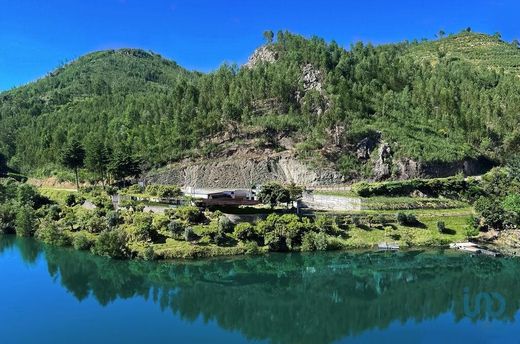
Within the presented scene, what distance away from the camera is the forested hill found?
243 feet

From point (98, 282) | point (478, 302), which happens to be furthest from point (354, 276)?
point (98, 282)

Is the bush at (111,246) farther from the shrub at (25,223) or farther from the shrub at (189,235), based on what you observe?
the shrub at (25,223)

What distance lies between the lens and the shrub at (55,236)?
5109 cm

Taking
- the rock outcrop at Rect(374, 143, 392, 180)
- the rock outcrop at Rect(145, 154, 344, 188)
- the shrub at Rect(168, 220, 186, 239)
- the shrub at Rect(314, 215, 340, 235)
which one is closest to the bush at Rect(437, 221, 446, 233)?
the shrub at Rect(314, 215, 340, 235)

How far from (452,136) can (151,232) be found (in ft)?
179

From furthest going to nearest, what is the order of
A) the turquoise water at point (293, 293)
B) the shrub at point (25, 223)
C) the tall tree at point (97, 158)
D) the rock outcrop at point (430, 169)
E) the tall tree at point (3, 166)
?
the tall tree at point (3, 166)
the tall tree at point (97, 158)
the rock outcrop at point (430, 169)
the shrub at point (25, 223)
the turquoise water at point (293, 293)

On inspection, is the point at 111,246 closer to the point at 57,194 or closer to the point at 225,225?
the point at 225,225

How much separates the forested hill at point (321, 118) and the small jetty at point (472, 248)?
2018cm

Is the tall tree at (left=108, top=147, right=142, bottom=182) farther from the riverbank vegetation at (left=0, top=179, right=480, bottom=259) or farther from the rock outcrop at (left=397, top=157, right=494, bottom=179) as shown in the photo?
the rock outcrop at (left=397, top=157, right=494, bottom=179)

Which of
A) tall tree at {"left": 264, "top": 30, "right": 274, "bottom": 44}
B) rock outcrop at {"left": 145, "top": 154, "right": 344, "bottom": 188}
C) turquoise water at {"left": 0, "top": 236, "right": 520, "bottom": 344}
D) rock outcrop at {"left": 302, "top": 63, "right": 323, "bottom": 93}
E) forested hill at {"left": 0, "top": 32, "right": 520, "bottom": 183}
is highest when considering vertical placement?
tall tree at {"left": 264, "top": 30, "right": 274, "bottom": 44}

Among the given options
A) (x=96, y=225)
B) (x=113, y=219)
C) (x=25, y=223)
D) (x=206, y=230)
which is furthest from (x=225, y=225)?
(x=25, y=223)

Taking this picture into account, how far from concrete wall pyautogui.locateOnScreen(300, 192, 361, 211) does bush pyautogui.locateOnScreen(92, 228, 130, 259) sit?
23.2 meters

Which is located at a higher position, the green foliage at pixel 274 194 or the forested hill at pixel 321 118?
the forested hill at pixel 321 118

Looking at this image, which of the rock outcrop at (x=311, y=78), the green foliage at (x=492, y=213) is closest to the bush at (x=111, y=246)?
the green foliage at (x=492, y=213)
